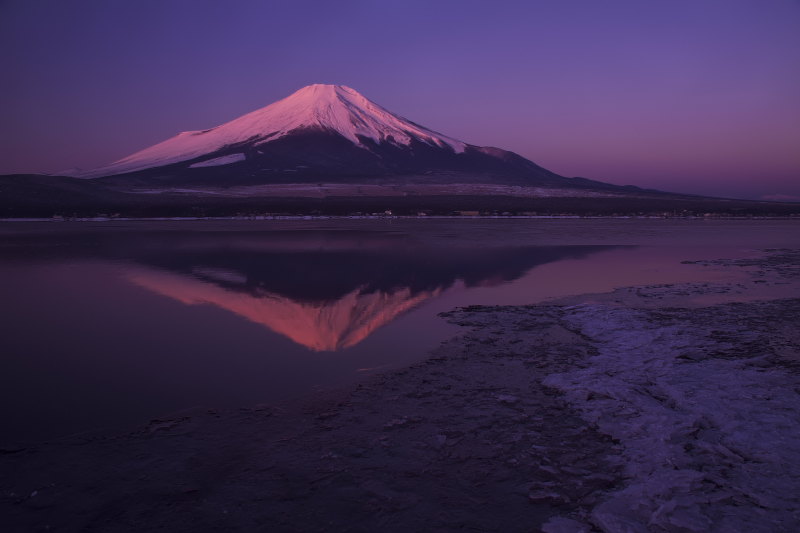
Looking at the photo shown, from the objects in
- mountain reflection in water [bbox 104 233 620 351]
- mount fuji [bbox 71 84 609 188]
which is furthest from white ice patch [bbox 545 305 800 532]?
mount fuji [bbox 71 84 609 188]

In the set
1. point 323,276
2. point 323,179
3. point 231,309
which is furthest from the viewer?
point 323,179

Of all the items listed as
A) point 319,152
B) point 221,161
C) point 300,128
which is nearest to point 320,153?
point 319,152

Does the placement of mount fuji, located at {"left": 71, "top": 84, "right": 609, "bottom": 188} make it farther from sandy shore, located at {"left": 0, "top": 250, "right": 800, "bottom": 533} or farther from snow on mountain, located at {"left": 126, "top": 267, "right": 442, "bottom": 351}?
sandy shore, located at {"left": 0, "top": 250, "right": 800, "bottom": 533}

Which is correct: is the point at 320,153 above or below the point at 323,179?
above

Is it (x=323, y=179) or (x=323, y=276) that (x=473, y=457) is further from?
(x=323, y=179)

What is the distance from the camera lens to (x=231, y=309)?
9.03m

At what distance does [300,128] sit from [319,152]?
1768cm

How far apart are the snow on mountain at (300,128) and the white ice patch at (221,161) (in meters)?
1.37

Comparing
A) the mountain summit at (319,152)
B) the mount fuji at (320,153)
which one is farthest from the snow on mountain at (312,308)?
the mountain summit at (319,152)

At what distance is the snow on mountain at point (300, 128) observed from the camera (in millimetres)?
121125

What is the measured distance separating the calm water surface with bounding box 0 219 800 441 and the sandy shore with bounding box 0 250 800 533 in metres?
0.68

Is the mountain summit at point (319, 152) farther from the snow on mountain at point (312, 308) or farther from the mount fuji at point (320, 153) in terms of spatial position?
the snow on mountain at point (312, 308)

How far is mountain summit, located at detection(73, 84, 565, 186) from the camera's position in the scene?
98312 millimetres

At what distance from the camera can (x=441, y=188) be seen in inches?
2987
